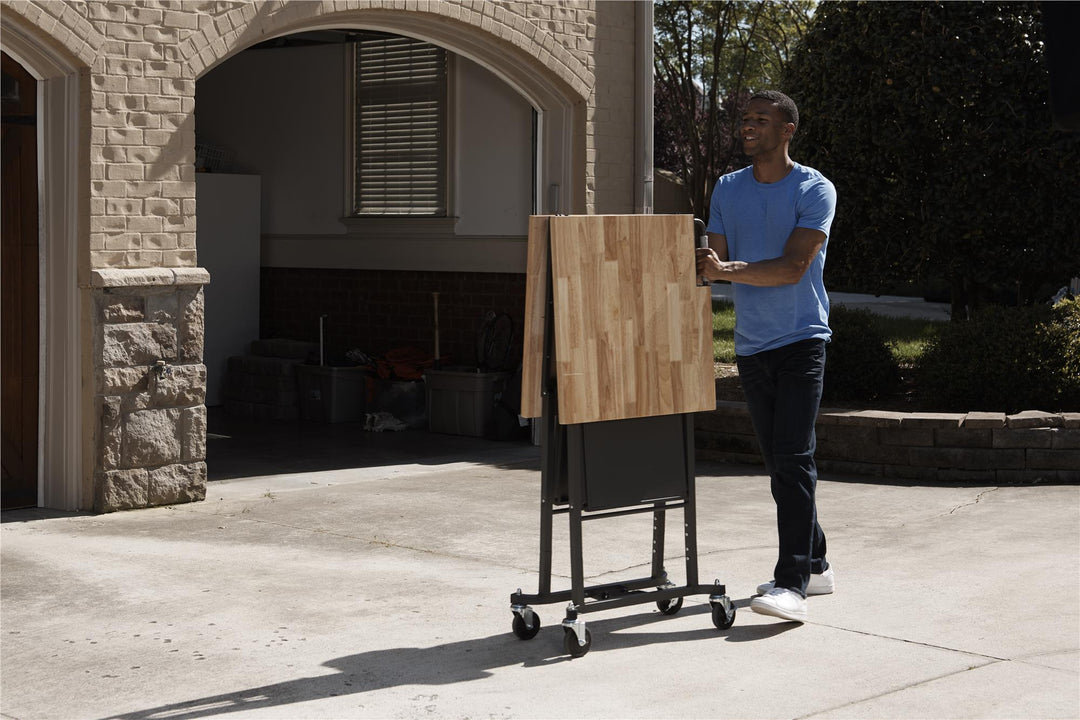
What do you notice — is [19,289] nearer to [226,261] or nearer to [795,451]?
[795,451]

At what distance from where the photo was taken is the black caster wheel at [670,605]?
19.4 ft

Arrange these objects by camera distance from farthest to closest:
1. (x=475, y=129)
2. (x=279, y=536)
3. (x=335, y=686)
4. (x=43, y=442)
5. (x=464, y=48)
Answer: (x=475, y=129) → (x=464, y=48) → (x=43, y=442) → (x=279, y=536) → (x=335, y=686)

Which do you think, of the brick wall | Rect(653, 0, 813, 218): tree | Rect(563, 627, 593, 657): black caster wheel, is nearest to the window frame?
the brick wall

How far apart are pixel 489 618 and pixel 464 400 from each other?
5.89 meters

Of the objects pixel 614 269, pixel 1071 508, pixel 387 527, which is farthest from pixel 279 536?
pixel 1071 508

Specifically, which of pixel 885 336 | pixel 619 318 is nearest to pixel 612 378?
pixel 619 318

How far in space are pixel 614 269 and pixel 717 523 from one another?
2.89 metres

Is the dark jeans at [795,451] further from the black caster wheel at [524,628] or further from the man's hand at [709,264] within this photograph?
the black caster wheel at [524,628]

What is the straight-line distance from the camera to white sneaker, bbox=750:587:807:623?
5.64 metres

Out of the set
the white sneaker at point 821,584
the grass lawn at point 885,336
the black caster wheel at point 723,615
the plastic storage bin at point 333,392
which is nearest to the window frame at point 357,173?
the plastic storage bin at point 333,392

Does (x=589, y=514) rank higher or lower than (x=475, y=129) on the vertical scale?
lower

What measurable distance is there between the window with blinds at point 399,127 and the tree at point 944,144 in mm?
3330

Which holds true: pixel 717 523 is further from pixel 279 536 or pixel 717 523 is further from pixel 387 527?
pixel 279 536

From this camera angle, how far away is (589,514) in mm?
5871
